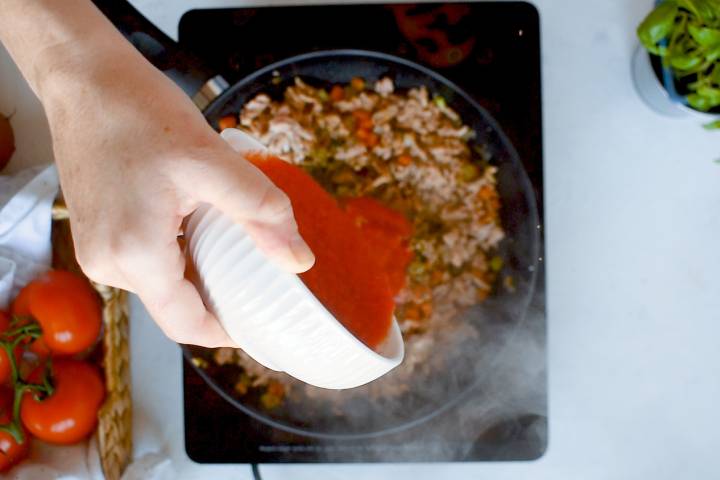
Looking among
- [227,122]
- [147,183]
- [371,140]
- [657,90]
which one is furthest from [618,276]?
[147,183]

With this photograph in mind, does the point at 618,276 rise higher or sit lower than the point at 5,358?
lower

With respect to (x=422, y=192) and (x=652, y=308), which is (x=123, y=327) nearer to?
(x=422, y=192)

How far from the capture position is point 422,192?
742mm

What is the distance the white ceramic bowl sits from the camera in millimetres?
410

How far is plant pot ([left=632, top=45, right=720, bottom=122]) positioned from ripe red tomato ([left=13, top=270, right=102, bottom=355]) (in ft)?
2.07

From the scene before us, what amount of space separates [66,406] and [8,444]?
0.23ft

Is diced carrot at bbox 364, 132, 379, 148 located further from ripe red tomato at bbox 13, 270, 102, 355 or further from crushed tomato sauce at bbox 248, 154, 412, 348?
ripe red tomato at bbox 13, 270, 102, 355

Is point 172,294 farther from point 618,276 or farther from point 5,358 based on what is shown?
point 618,276

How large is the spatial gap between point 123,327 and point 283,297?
0.42m

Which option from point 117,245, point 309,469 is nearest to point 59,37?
point 117,245

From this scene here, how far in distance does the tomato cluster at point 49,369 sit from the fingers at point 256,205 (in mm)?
366

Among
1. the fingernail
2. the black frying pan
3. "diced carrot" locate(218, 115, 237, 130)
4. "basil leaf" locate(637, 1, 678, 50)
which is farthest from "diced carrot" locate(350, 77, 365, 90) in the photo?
the fingernail

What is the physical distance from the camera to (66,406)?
Result: 2.25 ft

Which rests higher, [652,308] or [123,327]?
[123,327]
